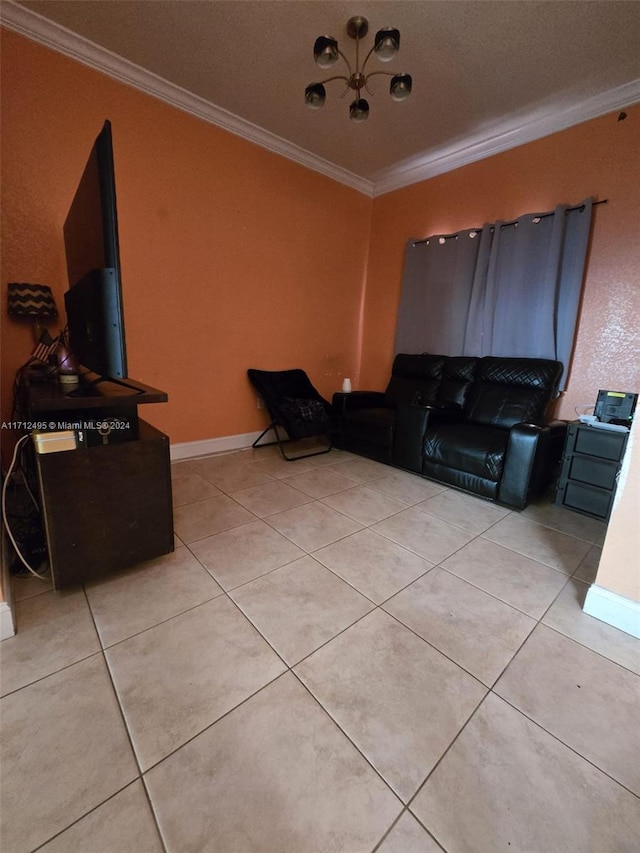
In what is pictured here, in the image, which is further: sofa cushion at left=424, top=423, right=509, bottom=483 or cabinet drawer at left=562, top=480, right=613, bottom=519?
sofa cushion at left=424, top=423, right=509, bottom=483

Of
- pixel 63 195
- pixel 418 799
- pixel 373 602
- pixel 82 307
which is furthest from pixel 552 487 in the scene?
pixel 63 195

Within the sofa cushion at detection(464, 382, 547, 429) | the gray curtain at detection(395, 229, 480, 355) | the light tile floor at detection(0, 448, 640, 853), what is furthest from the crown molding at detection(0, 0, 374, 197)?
the light tile floor at detection(0, 448, 640, 853)

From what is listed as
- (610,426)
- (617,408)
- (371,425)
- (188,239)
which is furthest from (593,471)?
(188,239)

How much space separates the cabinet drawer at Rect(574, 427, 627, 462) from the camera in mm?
1995

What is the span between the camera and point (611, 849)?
2.33ft

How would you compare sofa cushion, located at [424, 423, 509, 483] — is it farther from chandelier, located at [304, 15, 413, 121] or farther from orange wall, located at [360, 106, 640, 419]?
chandelier, located at [304, 15, 413, 121]

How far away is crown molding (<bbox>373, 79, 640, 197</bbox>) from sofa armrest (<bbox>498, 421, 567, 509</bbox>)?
218cm

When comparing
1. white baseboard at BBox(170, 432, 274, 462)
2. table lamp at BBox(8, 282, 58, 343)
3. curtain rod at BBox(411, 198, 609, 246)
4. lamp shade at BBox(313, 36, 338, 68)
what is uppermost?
lamp shade at BBox(313, 36, 338, 68)

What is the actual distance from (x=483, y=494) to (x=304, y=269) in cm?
260

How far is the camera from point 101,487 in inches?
50.9

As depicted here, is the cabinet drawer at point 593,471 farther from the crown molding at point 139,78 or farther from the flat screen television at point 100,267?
the crown molding at point 139,78

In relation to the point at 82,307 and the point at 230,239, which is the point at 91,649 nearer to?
the point at 82,307

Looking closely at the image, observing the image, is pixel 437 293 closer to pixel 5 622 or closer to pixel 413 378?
pixel 413 378

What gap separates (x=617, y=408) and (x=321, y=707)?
91.6 inches
